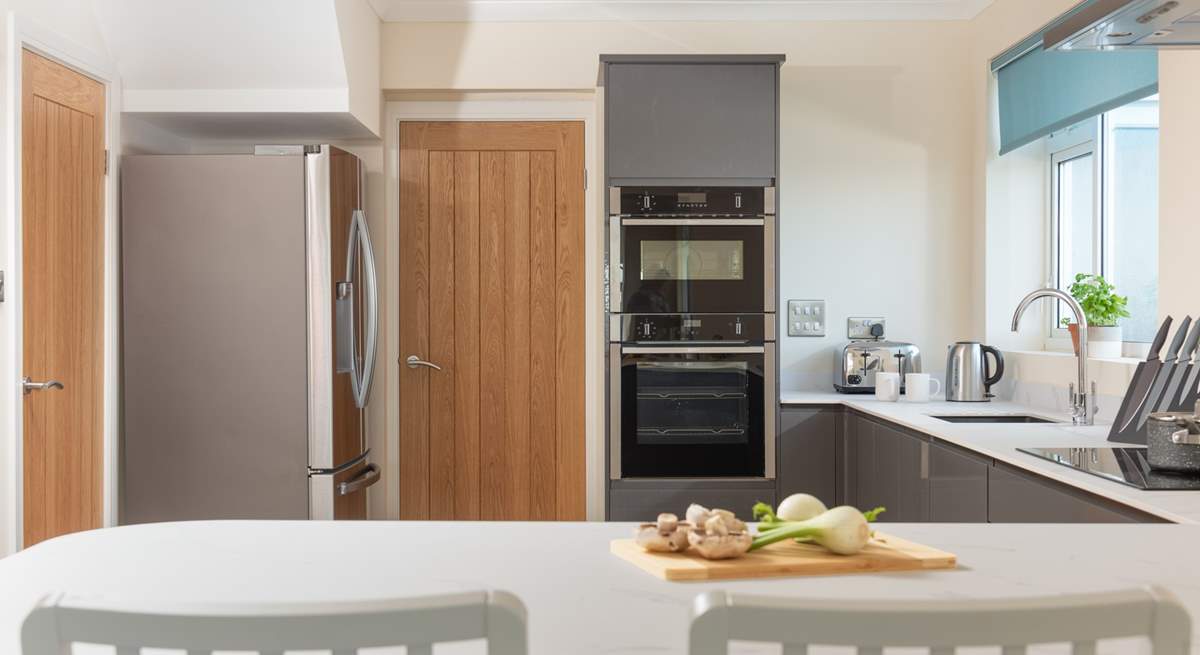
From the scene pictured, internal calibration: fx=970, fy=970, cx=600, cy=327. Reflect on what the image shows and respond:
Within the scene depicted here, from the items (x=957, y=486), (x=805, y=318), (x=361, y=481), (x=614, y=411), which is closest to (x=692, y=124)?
(x=805, y=318)

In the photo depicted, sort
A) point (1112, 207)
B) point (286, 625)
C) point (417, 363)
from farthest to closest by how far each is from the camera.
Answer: point (417, 363) < point (1112, 207) < point (286, 625)

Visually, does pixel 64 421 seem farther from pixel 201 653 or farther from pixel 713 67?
pixel 201 653

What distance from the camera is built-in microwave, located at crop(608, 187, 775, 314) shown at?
3.62 meters

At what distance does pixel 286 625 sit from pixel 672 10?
12.2 feet

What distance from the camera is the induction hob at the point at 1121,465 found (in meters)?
1.93

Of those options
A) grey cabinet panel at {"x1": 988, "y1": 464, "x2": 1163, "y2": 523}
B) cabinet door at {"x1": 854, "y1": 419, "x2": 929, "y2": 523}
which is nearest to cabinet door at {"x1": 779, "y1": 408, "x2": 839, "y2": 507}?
cabinet door at {"x1": 854, "y1": 419, "x2": 929, "y2": 523}

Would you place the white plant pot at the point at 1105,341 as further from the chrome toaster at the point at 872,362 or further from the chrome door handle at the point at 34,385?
the chrome door handle at the point at 34,385

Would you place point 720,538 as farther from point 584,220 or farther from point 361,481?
point 584,220

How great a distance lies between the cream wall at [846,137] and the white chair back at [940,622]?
11.4 ft

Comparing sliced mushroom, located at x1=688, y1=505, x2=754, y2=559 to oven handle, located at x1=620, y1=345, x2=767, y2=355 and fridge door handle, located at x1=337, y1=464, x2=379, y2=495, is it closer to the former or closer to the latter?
oven handle, located at x1=620, y1=345, x2=767, y2=355

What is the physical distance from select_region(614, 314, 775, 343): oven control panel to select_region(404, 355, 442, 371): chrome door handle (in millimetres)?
954

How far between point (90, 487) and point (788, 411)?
2.45 metres

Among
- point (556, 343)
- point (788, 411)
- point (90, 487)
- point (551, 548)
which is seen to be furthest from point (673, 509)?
point (551, 548)

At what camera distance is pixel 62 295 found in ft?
10.0
